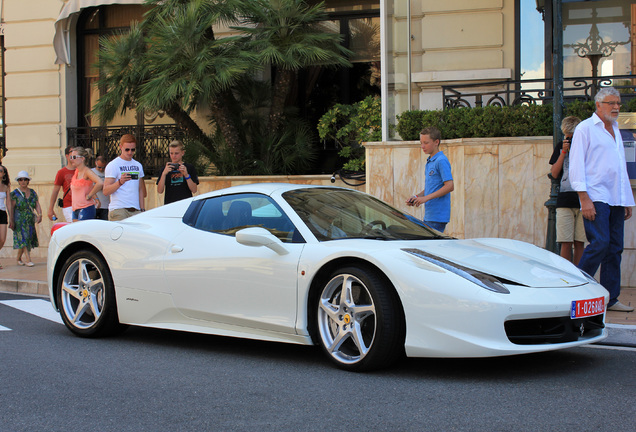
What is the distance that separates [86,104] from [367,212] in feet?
40.2

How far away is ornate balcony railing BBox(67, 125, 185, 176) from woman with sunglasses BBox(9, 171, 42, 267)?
8.36 ft

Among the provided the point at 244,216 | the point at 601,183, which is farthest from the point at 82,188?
the point at 601,183

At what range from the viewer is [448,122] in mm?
10719

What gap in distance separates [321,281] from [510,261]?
1256 mm

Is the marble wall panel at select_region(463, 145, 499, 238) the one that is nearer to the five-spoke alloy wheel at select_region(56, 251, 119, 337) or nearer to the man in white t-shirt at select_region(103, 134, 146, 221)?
the man in white t-shirt at select_region(103, 134, 146, 221)

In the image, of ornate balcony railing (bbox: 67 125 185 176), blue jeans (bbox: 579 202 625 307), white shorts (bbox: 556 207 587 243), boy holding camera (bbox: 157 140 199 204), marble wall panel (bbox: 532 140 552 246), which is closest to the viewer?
blue jeans (bbox: 579 202 625 307)

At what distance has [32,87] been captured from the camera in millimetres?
16250

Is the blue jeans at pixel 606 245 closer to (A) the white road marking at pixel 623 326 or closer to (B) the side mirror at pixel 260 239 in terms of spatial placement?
(A) the white road marking at pixel 623 326

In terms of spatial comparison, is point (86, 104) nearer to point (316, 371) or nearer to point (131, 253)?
point (131, 253)

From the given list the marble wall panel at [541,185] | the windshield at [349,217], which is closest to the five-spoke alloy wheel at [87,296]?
the windshield at [349,217]

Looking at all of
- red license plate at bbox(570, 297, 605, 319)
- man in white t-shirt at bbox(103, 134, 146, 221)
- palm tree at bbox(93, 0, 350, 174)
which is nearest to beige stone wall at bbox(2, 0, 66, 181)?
palm tree at bbox(93, 0, 350, 174)

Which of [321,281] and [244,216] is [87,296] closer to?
[244,216]

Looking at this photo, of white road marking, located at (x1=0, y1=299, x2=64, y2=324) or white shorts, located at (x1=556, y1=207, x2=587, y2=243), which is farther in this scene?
white shorts, located at (x1=556, y1=207, x2=587, y2=243)

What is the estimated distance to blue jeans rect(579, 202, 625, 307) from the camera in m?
6.95
